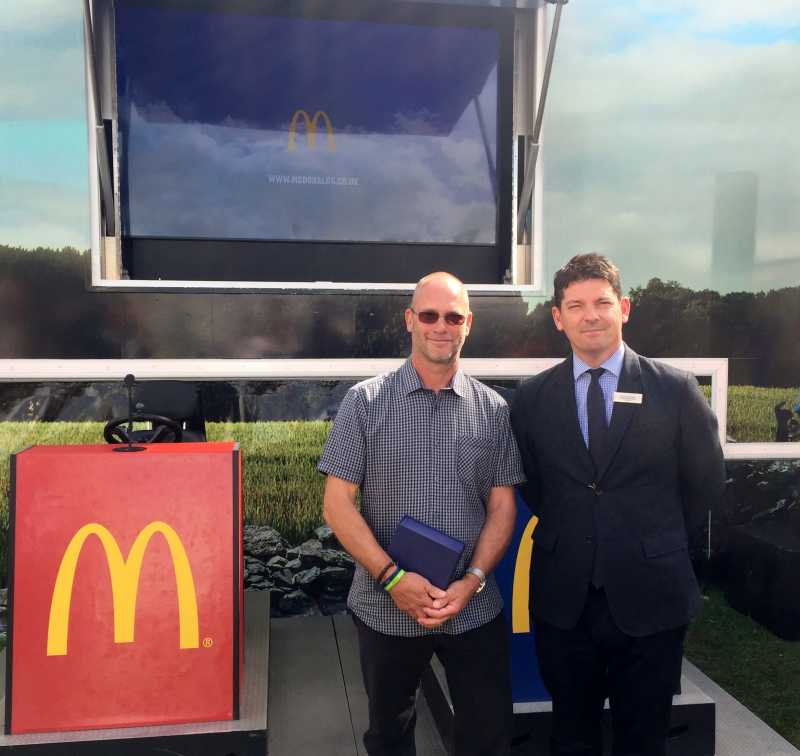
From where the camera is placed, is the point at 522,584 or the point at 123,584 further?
the point at 522,584

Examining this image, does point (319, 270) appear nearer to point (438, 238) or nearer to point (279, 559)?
point (438, 238)

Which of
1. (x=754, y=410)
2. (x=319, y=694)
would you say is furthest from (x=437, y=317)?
(x=754, y=410)

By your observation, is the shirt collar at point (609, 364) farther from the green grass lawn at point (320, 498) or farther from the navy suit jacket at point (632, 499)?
the green grass lawn at point (320, 498)

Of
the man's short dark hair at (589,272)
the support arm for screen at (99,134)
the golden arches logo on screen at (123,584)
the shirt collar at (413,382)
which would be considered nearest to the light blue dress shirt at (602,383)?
the man's short dark hair at (589,272)

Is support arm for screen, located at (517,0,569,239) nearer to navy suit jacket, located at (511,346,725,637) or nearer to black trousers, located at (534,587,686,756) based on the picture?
navy suit jacket, located at (511,346,725,637)

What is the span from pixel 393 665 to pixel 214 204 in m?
1.82

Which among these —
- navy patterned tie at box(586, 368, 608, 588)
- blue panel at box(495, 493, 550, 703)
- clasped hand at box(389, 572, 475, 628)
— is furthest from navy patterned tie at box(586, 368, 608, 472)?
blue panel at box(495, 493, 550, 703)

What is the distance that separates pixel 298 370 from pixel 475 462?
104cm

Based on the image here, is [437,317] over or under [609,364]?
over

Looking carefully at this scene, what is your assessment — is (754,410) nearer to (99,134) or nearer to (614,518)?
(614,518)

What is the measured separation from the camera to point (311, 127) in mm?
3025

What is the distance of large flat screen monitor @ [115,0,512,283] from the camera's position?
2.94 m

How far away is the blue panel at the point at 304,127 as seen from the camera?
2.93m

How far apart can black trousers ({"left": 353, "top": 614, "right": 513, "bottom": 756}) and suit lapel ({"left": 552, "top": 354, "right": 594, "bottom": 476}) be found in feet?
1.66
